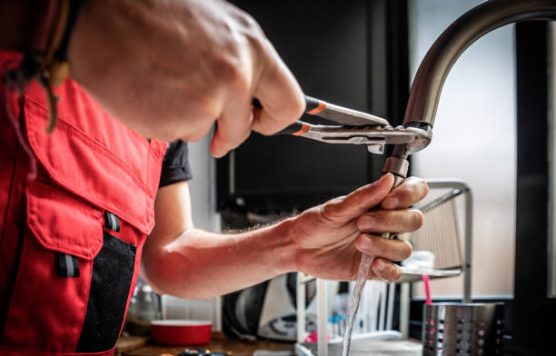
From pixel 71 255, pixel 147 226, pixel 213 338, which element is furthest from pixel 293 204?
pixel 71 255

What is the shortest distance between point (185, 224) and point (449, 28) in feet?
2.21

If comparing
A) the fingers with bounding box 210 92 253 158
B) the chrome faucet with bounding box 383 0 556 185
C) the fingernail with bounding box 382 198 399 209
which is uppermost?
the chrome faucet with bounding box 383 0 556 185

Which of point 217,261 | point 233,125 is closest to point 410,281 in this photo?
point 217,261

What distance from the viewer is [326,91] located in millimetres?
2186

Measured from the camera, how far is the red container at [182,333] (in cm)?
193

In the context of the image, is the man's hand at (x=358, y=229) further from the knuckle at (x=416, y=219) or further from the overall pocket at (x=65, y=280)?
the overall pocket at (x=65, y=280)

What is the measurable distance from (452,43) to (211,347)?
156 centimetres

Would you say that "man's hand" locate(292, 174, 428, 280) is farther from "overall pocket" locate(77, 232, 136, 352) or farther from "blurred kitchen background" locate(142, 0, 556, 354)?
"blurred kitchen background" locate(142, 0, 556, 354)

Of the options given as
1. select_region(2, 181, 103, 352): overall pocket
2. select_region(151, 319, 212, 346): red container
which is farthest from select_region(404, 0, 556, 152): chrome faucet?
select_region(151, 319, 212, 346): red container

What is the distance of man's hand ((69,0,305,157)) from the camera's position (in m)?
0.34

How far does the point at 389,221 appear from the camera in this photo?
0.70 meters

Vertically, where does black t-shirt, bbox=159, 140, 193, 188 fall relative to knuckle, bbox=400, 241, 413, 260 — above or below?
above

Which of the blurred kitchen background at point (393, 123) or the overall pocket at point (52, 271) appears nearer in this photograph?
the overall pocket at point (52, 271)

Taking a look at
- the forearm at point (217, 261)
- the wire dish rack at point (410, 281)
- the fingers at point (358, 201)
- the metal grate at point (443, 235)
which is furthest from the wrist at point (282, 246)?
the metal grate at point (443, 235)
